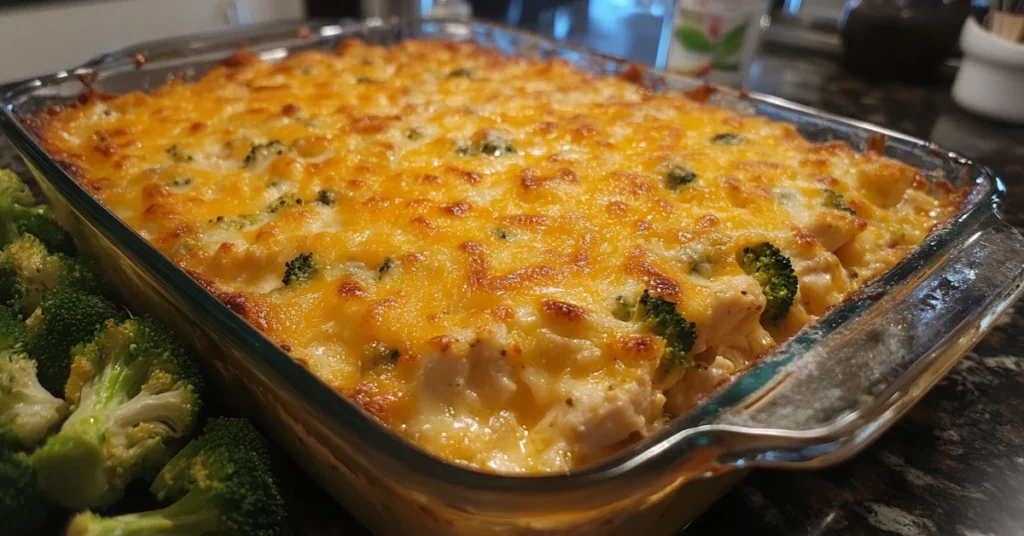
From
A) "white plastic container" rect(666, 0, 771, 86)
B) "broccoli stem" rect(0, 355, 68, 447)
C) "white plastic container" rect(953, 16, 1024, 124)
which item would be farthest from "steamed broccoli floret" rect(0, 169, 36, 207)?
"white plastic container" rect(953, 16, 1024, 124)

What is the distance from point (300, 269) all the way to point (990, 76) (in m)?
2.70

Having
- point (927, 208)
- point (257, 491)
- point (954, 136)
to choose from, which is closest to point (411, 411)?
point (257, 491)

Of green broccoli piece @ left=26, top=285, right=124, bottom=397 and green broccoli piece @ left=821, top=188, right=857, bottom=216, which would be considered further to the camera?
green broccoli piece @ left=821, top=188, right=857, bottom=216

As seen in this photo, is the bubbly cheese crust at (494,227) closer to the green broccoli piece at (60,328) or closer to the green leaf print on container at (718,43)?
the green broccoli piece at (60,328)

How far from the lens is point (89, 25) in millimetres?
3617

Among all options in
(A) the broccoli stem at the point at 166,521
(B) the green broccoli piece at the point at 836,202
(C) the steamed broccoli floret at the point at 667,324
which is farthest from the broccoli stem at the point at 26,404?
(B) the green broccoli piece at the point at 836,202

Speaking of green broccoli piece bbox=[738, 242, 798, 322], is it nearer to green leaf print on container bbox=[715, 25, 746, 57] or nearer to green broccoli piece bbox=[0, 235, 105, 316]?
green broccoli piece bbox=[0, 235, 105, 316]

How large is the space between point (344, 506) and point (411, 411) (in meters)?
0.22

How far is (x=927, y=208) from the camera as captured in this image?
1647mm

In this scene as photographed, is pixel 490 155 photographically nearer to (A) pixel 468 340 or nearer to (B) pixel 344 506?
(A) pixel 468 340

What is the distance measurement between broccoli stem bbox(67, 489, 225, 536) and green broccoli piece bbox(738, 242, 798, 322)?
2.97 ft

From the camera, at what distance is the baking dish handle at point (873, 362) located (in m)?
0.88

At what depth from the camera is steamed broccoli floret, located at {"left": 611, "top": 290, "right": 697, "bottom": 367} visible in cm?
110

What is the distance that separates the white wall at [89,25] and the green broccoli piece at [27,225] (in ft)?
7.42
